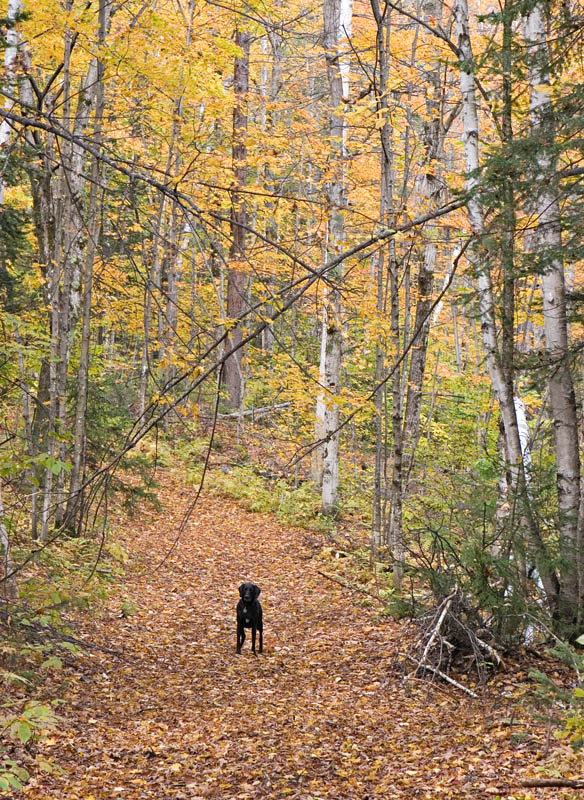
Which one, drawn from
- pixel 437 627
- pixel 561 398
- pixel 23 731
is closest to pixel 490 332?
pixel 561 398

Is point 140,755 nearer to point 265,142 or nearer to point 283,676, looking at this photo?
point 283,676

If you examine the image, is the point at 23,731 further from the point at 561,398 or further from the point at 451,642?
the point at 561,398

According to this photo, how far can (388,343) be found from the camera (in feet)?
34.1

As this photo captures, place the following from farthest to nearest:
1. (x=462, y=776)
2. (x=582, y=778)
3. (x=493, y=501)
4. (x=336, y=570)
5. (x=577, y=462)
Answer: (x=336, y=570) < (x=493, y=501) < (x=577, y=462) < (x=462, y=776) < (x=582, y=778)

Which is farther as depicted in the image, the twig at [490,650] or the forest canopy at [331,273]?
the twig at [490,650]

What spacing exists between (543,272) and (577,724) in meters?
3.16

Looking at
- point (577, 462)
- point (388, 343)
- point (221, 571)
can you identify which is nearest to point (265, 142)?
point (388, 343)

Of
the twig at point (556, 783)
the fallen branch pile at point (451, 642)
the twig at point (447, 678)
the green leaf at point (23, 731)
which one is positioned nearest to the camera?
the twig at point (556, 783)

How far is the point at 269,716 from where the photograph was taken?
5.94 metres

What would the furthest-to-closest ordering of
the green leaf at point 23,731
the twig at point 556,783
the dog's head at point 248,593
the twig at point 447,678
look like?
1. the dog's head at point 248,593
2. the twig at point 447,678
3. the green leaf at point 23,731
4. the twig at point 556,783

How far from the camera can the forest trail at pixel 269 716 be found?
456cm

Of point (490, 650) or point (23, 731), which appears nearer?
point (23, 731)

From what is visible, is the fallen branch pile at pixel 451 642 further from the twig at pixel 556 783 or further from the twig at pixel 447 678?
the twig at pixel 556 783

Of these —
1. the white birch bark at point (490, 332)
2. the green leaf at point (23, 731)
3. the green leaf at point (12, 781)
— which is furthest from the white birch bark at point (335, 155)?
the green leaf at point (12, 781)
